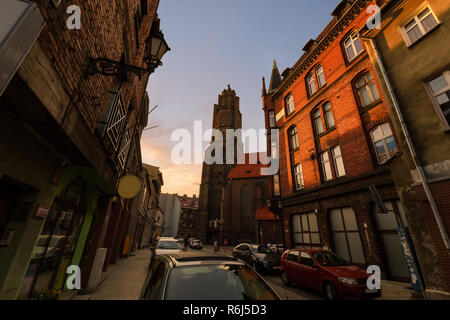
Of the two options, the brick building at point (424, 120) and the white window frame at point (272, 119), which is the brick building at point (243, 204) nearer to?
the white window frame at point (272, 119)

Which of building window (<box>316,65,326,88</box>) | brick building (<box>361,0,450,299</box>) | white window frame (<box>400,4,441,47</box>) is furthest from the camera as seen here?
building window (<box>316,65,326,88</box>)

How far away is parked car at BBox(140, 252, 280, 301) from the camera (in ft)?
8.07

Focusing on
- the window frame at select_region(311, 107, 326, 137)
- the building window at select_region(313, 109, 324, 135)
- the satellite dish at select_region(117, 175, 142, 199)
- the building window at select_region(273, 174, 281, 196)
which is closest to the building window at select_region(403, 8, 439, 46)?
the window frame at select_region(311, 107, 326, 137)

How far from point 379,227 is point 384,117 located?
5601 millimetres

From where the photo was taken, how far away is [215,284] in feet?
8.79

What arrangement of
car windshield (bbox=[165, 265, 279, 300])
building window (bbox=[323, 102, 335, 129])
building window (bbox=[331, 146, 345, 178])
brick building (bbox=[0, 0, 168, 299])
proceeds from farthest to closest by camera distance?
building window (bbox=[323, 102, 335, 129])
building window (bbox=[331, 146, 345, 178])
car windshield (bbox=[165, 265, 279, 300])
brick building (bbox=[0, 0, 168, 299])

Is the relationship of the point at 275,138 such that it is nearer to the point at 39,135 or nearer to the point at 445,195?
the point at 445,195

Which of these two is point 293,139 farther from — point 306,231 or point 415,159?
point 415,159

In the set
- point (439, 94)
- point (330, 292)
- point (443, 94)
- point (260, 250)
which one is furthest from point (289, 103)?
point (330, 292)

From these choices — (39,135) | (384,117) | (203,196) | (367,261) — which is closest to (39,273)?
(39,135)

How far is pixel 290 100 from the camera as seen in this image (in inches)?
712

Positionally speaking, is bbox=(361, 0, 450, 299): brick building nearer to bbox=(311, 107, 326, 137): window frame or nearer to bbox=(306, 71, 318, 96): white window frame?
bbox=(311, 107, 326, 137): window frame

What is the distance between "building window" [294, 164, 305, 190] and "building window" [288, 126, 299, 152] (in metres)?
1.61

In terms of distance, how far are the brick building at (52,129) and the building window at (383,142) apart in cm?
1125
